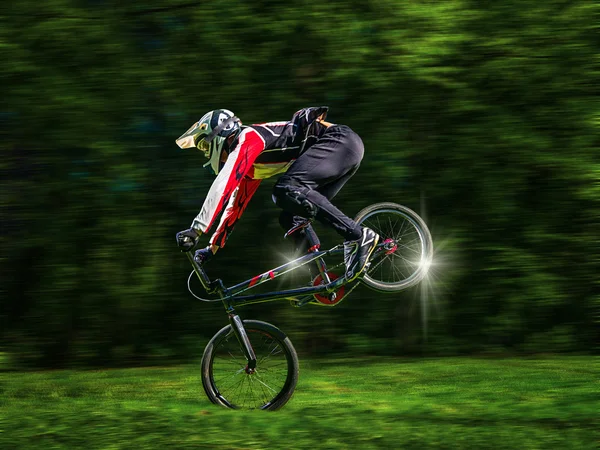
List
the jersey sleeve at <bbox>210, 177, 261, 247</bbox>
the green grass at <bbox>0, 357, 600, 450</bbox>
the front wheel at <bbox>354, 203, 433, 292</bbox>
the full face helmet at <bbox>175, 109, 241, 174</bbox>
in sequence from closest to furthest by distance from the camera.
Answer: the green grass at <bbox>0, 357, 600, 450</bbox>, the full face helmet at <bbox>175, 109, 241, 174</bbox>, the jersey sleeve at <bbox>210, 177, 261, 247</bbox>, the front wheel at <bbox>354, 203, 433, 292</bbox>

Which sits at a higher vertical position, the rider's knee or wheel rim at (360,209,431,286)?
the rider's knee

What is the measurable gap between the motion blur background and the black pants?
2.49 meters

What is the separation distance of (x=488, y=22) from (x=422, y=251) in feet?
10.8

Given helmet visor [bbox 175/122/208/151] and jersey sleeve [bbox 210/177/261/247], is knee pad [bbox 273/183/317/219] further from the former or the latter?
helmet visor [bbox 175/122/208/151]

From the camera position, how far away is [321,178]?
7547 millimetres

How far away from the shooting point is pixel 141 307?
10594 mm

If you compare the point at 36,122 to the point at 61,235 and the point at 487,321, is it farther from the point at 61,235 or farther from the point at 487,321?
the point at 487,321

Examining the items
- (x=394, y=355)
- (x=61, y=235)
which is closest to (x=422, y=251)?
(x=394, y=355)

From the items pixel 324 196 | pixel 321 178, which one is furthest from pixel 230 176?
pixel 324 196

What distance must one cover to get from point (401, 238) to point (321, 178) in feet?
3.76

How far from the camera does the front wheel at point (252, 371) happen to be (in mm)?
7434

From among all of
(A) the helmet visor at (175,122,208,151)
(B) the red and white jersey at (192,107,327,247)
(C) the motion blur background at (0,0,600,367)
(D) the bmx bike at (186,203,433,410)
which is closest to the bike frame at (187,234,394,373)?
(D) the bmx bike at (186,203,433,410)

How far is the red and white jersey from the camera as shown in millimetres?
7117

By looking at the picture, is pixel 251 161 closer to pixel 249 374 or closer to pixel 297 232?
pixel 297 232
